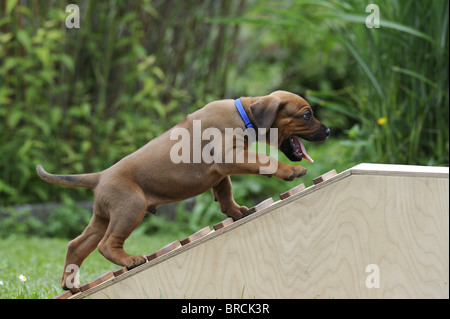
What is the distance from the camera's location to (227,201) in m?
3.10

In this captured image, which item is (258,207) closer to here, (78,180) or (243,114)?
(243,114)

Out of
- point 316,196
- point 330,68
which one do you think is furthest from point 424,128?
point 330,68

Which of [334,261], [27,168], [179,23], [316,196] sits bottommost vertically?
[27,168]

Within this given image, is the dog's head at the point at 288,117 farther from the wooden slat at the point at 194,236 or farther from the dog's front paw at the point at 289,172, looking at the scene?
the wooden slat at the point at 194,236

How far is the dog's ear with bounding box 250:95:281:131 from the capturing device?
285cm

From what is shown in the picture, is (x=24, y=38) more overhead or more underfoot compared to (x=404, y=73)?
more overhead

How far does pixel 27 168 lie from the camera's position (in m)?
6.02

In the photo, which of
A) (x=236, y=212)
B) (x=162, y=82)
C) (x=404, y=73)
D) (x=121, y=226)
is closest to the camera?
(x=121, y=226)

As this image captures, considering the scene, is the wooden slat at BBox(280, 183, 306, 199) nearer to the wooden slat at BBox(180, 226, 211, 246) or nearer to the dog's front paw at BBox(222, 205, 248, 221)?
the dog's front paw at BBox(222, 205, 248, 221)

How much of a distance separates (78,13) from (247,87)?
10.4 feet

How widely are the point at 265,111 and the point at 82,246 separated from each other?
1073mm

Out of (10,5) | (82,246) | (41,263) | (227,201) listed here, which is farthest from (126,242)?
(227,201)
